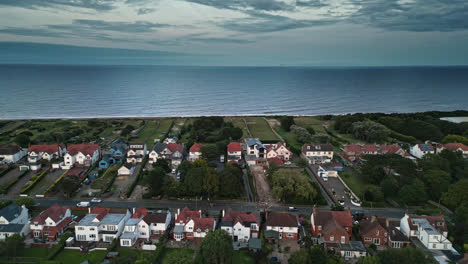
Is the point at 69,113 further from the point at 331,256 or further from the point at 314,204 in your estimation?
the point at 331,256

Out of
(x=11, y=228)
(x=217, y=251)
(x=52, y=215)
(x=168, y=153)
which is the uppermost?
(x=217, y=251)

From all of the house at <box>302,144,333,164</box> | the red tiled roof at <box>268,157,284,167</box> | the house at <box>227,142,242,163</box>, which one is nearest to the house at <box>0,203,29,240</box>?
the house at <box>227,142,242,163</box>

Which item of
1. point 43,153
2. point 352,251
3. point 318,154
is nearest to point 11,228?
point 43,153

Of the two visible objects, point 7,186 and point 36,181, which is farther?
point 36,181

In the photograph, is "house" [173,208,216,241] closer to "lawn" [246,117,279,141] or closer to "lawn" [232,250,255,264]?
"lawn" [232,250,255,264]

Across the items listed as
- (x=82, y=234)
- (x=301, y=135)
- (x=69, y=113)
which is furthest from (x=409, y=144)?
(x=69, y=113)

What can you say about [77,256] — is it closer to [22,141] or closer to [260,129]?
[22,141]

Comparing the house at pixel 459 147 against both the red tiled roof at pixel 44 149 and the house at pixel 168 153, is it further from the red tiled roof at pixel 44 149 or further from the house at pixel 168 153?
the red tiled roof at pixel 44 149
